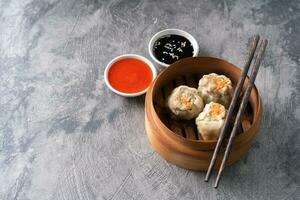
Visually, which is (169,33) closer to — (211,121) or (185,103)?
(185,103)

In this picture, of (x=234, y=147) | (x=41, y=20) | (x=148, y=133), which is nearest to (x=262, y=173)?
(x=234, y=147)

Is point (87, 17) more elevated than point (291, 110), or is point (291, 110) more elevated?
point (87, 17)

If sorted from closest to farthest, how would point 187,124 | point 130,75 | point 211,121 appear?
point 211,121, point 187,124, point 130,75

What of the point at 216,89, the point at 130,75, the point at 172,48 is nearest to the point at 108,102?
the point at 130,75

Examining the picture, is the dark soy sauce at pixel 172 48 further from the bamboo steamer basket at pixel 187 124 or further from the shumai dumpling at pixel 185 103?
the shumai dumpling at pixel 185 103

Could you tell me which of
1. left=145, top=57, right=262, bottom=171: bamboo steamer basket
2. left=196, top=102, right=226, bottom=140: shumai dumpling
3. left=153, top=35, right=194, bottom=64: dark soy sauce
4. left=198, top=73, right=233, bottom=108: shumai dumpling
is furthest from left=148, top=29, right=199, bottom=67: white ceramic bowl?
left=196, top=102, right=226, bottom=140: shumai dumpling

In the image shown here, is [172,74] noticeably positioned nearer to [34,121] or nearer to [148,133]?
[148,133]

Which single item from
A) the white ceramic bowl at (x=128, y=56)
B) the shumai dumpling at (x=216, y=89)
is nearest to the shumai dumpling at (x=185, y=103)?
the shumai dumpling at (x=216, y=89)
